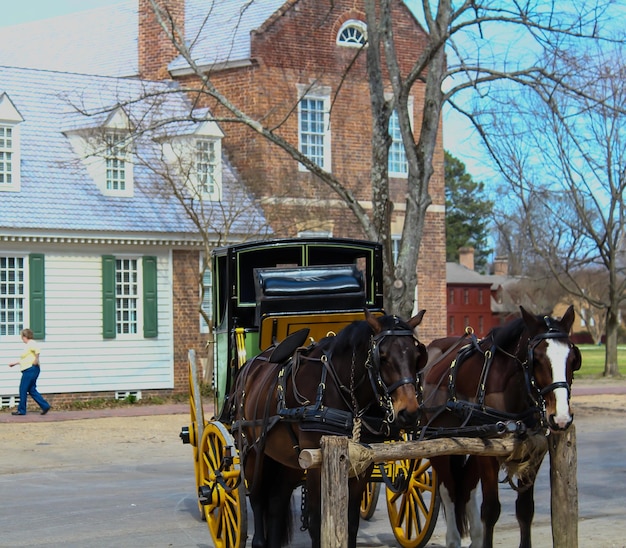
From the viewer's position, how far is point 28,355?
2125 centimetres

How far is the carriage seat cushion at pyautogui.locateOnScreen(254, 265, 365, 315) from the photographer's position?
9711mm

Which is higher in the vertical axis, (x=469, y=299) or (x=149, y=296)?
(x=149, y=296)

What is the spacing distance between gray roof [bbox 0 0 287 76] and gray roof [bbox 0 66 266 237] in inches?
83.5

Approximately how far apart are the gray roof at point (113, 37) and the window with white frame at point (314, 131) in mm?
2148

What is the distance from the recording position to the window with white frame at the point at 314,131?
28.2 meters

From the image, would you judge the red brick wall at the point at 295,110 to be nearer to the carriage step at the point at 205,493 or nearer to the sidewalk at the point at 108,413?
the sidewalk at the point at 108,413

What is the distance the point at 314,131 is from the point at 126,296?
722cm

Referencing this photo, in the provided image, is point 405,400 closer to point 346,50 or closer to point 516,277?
point 346,50

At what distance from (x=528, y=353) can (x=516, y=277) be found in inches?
2597

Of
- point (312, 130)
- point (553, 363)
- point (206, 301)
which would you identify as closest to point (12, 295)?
point (206, 301)

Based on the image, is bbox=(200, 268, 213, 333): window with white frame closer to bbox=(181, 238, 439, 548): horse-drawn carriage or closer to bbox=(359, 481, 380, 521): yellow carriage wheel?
bbox=(181, 238, 439, 548): horse-drawn carriage

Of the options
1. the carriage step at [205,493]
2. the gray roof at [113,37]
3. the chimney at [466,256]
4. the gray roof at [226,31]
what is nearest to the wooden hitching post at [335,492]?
the carriage step at [205,493]

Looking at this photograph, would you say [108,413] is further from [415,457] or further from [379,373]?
[415,457]

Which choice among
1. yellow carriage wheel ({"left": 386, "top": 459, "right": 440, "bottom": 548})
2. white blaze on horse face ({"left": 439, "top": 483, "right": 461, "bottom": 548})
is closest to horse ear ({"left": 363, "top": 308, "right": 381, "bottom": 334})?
white blaze on horse face ({"left": 439, "top": 483, "right": 461, "bottom": 548})
